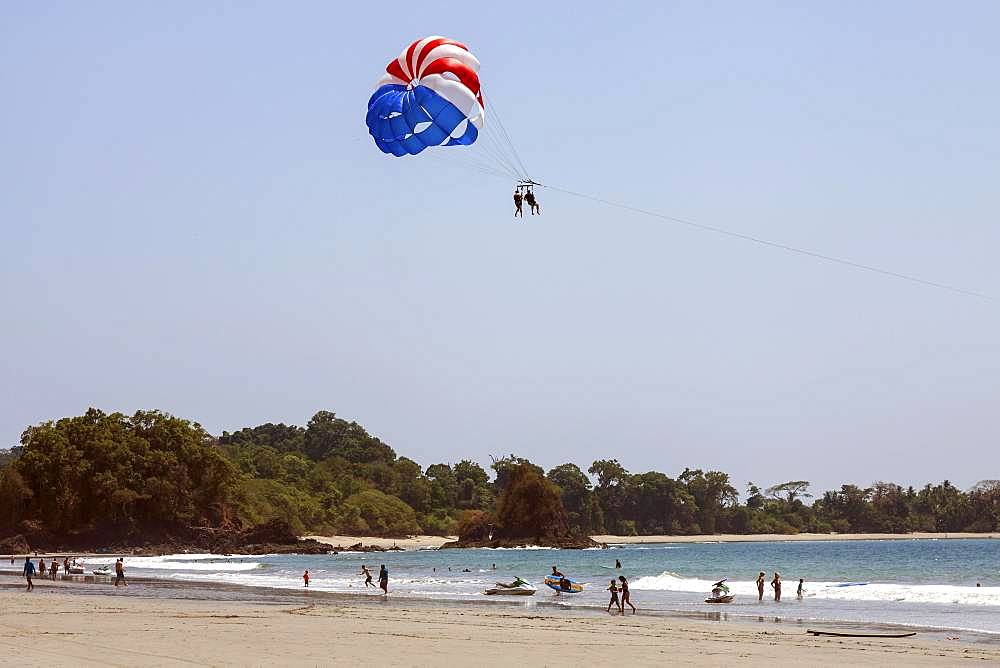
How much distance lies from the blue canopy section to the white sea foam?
790 inches

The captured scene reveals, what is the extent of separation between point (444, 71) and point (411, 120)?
124 cm

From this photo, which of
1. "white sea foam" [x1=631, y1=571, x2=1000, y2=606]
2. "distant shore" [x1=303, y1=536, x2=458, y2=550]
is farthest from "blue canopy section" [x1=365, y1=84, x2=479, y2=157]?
"distant shore" [x1=303, y1=536, x2=458, y2=550]

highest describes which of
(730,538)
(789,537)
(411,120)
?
(411,120)

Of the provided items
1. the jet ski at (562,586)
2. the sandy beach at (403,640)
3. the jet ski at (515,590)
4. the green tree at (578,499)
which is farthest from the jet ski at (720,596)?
the green tree at (578,499)

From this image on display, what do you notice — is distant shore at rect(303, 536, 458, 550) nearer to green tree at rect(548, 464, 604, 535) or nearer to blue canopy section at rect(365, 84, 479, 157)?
green tree at rect(548, 464, 604, 535)

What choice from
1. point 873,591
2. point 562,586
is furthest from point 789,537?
point 562,586

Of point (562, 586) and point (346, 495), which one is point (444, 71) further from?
point (346, 495)

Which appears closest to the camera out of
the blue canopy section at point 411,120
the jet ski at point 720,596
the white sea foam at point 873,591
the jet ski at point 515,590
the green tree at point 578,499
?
the blue canopy section at point 411,120

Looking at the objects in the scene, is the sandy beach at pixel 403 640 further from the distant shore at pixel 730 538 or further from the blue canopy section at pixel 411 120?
the distant shore at pixel 730 538

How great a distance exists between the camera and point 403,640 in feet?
62.9

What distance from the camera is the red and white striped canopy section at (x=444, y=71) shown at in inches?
906

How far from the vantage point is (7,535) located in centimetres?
8300

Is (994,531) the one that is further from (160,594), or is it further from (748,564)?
(160,594)

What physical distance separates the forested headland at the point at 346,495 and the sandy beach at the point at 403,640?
58.5 m
